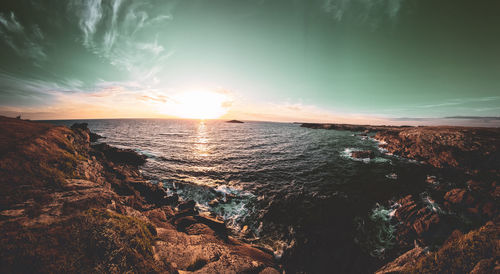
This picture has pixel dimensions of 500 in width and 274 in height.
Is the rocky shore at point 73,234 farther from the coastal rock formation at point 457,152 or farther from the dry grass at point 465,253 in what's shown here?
the coastal rock formation at point 457,152

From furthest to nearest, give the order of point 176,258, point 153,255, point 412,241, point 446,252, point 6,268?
1. point 412,241
2. point 176,258
3. point 153,255
4. point 446,252
5. point 6,268

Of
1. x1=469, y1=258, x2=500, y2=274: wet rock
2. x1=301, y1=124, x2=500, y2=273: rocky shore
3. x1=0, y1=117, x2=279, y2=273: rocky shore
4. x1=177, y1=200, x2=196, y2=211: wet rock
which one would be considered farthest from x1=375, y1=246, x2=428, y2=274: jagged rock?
x1=177, y1=200, x2=196, y2=211: wet rock

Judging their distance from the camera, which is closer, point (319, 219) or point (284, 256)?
point (284, 256)

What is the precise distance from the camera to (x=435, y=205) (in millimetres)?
11242

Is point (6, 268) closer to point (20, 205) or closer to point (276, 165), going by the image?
point (20, 205)

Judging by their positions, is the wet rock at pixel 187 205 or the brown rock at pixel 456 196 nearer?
the brown rock at pixel 456 196

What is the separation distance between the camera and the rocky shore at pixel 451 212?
3461mm

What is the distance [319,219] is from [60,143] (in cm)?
1826

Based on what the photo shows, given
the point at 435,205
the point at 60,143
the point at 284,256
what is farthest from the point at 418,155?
the point at 60,143

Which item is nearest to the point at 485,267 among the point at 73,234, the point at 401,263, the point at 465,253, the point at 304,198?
the point at 465,253

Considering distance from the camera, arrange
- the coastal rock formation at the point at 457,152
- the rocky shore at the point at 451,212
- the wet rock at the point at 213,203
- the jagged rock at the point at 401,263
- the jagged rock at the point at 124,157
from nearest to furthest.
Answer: the rocky shore at the point at 451,212, the jagged rock at the point at 401,263, the wet rock at the point at 213,203, the coastal rock formation at the point at 457,152, the jagged rock at the point at 124,157

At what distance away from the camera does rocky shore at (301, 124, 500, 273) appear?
11.4 ft

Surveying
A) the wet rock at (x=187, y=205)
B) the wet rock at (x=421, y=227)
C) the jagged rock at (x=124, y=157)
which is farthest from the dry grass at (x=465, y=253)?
the jagged rock at (x=124, y=157)

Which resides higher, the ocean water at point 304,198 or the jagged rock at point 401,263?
the jagged rock at point 401,263
